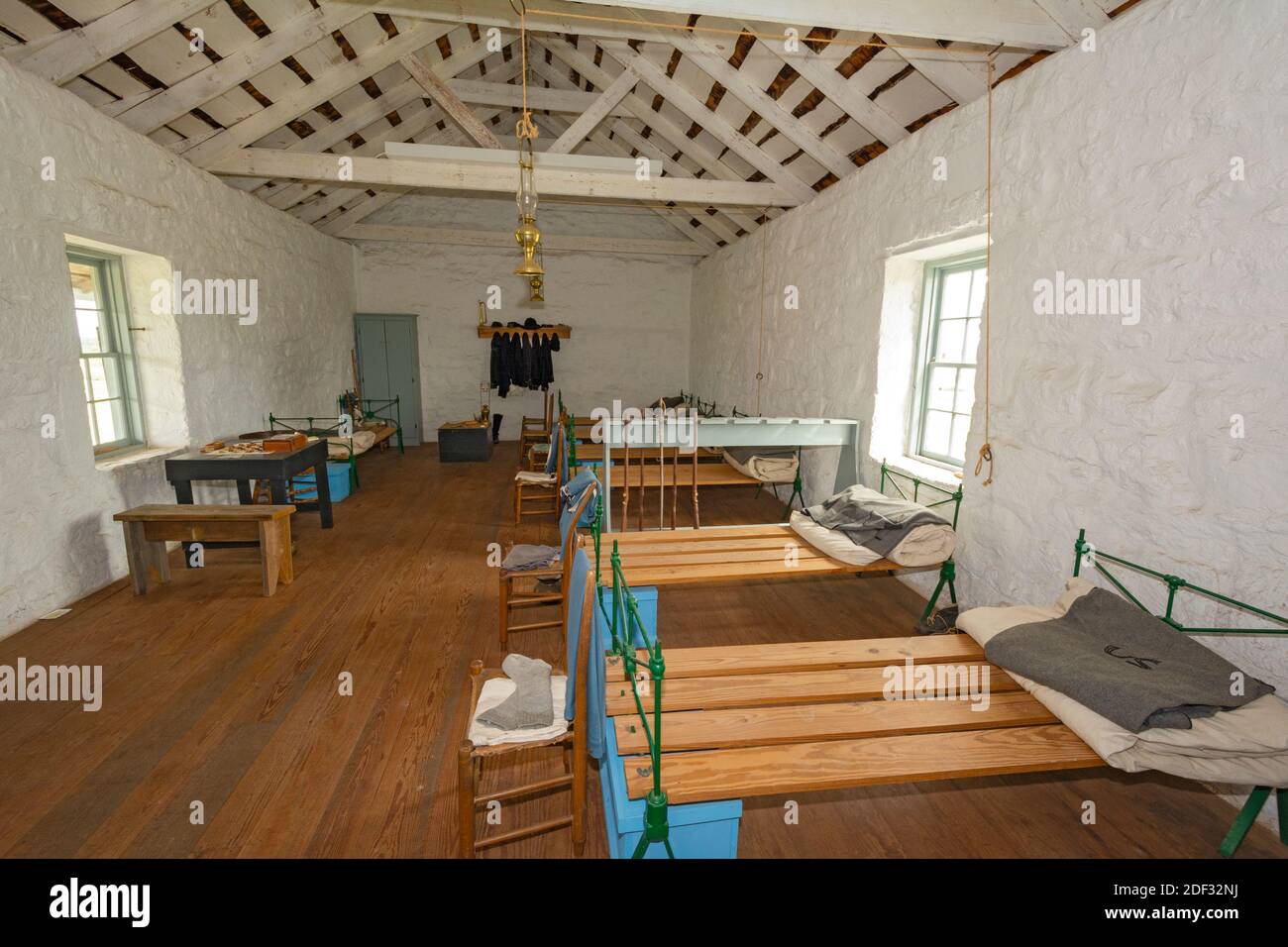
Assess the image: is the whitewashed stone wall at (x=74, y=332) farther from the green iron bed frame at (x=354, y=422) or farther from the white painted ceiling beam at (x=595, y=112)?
the white painted ceiling beam at (x=595, y=112)

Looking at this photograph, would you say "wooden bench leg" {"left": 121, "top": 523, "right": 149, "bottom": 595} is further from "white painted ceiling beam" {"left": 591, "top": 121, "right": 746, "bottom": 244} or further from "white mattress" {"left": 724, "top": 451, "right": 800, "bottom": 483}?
"white painted ceiling beam" {"left": 591, "top": 121, "right": 746, "bottom": 244}

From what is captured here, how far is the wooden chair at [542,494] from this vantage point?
457cm

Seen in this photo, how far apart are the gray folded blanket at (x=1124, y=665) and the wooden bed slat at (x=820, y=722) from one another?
0.45ft

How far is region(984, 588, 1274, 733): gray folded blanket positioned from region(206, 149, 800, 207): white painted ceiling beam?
13.8ft

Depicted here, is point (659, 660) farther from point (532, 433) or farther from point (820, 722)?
point (532, 433)

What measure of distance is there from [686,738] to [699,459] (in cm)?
424

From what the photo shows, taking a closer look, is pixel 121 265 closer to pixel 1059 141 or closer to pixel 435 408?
pixel 435 408

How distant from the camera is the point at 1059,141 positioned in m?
2.53

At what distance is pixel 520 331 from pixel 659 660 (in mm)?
7765

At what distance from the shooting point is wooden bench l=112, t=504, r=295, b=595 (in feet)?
11.4

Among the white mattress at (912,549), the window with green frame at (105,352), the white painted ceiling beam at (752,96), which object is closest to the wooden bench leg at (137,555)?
the window with green frame at (105,352)

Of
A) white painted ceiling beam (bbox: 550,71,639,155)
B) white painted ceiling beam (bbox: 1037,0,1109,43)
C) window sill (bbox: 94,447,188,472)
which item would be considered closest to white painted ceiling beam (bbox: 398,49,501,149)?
white painted ceiling beam (bbox: 550,71,639,155)

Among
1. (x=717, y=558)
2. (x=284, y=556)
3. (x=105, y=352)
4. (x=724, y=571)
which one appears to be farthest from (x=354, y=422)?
(x=724, y=571)

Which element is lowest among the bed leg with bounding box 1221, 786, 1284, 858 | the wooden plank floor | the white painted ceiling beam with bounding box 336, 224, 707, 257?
the wooden plank floor
